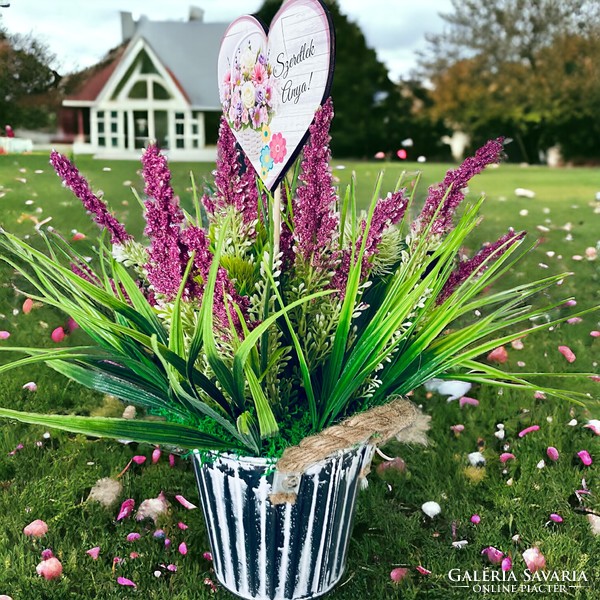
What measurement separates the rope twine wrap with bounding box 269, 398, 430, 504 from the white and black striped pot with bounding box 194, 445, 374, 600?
50 millimetres

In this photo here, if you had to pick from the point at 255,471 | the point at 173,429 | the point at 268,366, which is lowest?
the point at 255,471

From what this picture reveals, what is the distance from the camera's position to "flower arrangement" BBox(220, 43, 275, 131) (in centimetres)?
126

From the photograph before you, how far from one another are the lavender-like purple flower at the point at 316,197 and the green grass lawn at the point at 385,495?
0.63 metres

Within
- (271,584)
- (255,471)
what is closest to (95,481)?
(271,584)

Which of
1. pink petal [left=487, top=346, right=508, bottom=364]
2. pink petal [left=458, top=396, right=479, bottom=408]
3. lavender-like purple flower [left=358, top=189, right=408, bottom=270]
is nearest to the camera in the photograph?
lavender-like purple flower [left=358, top=189, right=408, bottom=270]

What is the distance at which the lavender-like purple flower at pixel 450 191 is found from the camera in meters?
1.25

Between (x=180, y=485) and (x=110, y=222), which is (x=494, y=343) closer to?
(x=110, y=222)

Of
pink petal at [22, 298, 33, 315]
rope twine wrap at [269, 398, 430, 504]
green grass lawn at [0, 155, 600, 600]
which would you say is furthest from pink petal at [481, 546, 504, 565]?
pink petal at [22, 298, 33, 315]

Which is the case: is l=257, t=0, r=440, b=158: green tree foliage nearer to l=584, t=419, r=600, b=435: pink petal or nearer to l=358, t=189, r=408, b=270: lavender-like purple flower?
l=584, t=419, r=600, b=435: pink petal

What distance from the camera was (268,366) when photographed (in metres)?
1.17

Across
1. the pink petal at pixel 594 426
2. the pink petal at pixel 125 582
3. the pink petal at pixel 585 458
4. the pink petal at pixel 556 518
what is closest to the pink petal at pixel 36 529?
the pink petal at pixel 125 582

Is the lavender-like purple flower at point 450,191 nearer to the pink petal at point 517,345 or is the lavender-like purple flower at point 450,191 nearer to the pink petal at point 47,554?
the pink petal at point 47,554

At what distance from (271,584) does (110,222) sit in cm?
84

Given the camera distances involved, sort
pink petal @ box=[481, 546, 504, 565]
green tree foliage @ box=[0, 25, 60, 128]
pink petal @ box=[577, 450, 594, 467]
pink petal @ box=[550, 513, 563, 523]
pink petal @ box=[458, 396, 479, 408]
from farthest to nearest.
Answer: green tree foliage @ box=[0, 25, 60, 128]
pink petal @ box=[458, 396, 479, 408]
pink petal @ box=[577, 450, 594, 467]
pink petal @ box=[550, 513, 563, 523]
pink petal @ box=[481, 546, 504, 565]
